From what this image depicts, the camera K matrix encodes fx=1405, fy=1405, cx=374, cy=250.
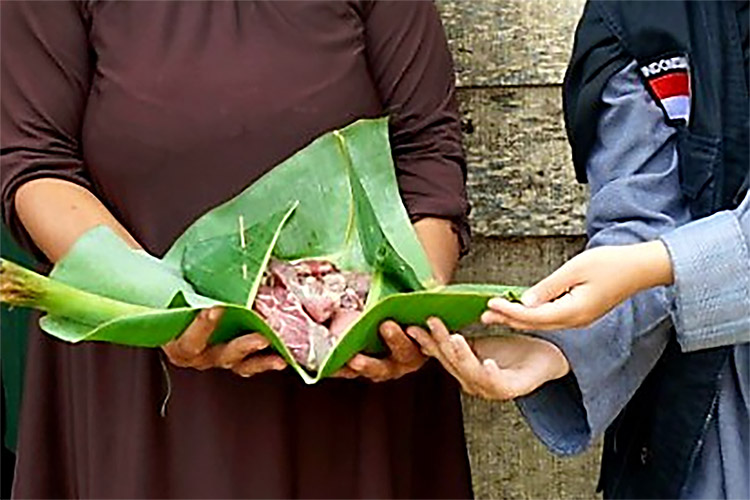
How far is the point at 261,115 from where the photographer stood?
41.7 inches

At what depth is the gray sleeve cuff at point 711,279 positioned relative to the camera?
3.00 feet

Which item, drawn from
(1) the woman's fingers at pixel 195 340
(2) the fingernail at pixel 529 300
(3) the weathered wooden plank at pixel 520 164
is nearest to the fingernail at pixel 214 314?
(1) the woman's fingers at pixel 195 340

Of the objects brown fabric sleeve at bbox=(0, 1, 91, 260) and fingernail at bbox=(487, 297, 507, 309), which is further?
brown fabric sleeve at bbox=(0, 1, 91, 260)

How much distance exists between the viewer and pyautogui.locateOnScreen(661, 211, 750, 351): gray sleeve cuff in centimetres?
92

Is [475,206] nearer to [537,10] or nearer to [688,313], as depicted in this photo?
[537,10]

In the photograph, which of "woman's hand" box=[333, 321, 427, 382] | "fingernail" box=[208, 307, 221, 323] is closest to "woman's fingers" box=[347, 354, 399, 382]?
"woman's hand" box=[333, 321, 427, 382]

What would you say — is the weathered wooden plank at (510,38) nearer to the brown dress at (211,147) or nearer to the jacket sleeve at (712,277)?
the brown dress at (211,147)

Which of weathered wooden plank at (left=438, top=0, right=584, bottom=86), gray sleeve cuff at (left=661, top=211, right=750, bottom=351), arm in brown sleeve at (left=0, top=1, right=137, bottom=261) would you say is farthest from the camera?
weathered wooden plank at (left=438, top=0, right=584, bottom=86)

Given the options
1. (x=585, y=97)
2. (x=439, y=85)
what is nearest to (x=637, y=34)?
(x=585, y=97)

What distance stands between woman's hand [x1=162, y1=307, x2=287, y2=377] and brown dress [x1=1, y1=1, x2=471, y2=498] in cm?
9

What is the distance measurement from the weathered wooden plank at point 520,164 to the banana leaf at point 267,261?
38cm

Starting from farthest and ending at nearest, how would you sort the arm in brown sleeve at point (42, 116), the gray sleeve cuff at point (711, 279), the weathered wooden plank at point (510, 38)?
the weathered wooden plank at point (510, 38) < the arm in brown sleeve at point (42, 116) < the gray sleeve cuff at point (711, 279)

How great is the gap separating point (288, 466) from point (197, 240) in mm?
212

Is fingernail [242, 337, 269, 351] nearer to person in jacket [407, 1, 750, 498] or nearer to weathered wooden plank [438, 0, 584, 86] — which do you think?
person in jacket [407, 1, 750, 498]
